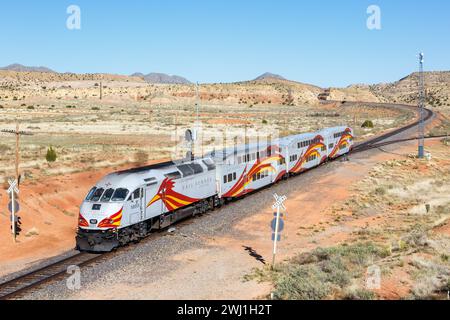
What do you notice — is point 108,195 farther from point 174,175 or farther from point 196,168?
point 196,168

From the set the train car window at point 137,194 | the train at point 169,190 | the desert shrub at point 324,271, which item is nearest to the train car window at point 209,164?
the train at point 169,190

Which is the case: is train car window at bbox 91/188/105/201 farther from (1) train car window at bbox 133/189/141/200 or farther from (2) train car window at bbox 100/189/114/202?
(1) train car window at bbox 133/189/141/200

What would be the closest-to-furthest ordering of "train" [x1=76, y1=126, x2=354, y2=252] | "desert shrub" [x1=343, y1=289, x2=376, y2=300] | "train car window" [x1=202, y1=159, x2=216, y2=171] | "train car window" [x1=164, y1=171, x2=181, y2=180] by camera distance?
"desert shrub" [x1=343, y1=289, x2=376, y2=300], "train" [x1=76, y1=126, x2=354, y2=252], "train car window" [x1=164, y1=171, x2=181, y2=180], "train car window" [x1=202, y1=159, x2=216, y2=171]

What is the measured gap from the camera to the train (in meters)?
23.9

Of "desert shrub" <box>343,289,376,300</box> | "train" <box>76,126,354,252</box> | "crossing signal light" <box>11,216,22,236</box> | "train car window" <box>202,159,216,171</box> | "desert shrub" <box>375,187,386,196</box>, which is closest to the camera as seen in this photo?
"desert shrub" <box>343,289,376,300</box>

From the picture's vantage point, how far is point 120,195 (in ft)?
79.2

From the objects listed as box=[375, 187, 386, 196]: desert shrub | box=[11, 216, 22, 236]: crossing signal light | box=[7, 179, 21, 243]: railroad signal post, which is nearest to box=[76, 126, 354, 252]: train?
box=[7, 179, 21, 243]: railroad signal post

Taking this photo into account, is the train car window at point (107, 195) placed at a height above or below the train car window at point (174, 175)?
below

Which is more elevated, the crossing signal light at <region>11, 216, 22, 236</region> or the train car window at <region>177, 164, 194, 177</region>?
the train car window at <region>177, 164, 194, 177</region>

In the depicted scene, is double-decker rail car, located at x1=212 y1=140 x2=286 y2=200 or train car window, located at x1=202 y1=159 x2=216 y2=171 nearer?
train car window, located at x1=202 y1=159 x2=216 y2=171

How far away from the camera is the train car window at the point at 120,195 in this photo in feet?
78.8

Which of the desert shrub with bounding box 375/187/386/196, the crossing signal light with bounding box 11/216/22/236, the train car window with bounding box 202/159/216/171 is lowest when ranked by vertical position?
the crossing signal light with bounding box 11/216/22/236

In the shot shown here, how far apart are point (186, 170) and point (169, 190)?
2.32 m

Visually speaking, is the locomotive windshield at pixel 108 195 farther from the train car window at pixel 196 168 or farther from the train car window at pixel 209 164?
the train car window at pixel 209 164
